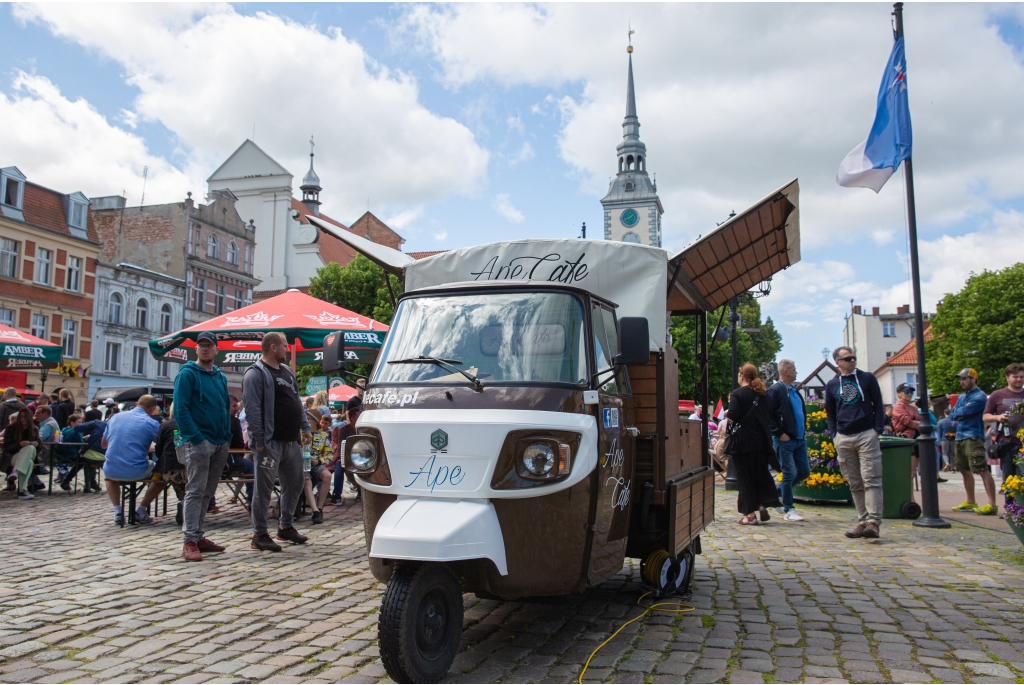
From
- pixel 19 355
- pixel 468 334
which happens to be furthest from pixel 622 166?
pixel 468 334

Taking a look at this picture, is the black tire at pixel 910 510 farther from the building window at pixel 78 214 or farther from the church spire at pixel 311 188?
the church spire at pixel 311 188

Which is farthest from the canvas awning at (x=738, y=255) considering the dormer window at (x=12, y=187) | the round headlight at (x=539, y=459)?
the dormer window at (x=12, y=187)

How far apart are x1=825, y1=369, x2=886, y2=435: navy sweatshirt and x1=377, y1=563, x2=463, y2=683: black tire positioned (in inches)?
240

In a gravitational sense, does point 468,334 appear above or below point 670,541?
above

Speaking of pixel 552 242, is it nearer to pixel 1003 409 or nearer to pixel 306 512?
pixel 306 512

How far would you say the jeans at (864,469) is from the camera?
28.2ft

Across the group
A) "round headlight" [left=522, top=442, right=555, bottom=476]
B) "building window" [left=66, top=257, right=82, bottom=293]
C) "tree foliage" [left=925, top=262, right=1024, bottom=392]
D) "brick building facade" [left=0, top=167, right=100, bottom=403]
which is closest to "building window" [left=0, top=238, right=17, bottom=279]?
"brick building facade" [left=0, top=167, right=100, bottom=403]

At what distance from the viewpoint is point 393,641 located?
3654mm

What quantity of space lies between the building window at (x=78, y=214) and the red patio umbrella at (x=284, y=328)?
34.6 metres

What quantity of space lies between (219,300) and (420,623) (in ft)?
180

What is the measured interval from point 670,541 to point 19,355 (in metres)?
12.5

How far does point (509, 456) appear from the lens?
13.5 ft

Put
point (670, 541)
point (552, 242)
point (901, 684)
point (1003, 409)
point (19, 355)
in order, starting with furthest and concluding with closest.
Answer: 1. point (19, 355)
2. point (1003, 409)
3. point (552, 242)
4. point (670, 541)
5. point (901, 684)

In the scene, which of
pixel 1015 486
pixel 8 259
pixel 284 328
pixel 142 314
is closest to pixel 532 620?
pixel 1015 486
